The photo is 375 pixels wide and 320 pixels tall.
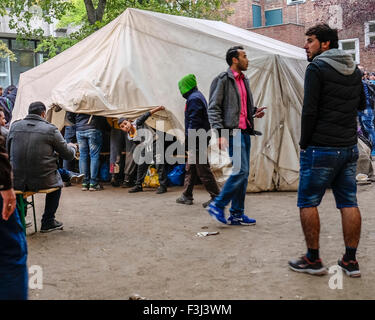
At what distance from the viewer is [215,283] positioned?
4738 millimetres

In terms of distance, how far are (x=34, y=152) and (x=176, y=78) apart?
13.6 ft

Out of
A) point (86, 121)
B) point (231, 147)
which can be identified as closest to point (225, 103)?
point (231, 147)

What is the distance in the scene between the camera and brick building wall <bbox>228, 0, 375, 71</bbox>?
88.6 feet

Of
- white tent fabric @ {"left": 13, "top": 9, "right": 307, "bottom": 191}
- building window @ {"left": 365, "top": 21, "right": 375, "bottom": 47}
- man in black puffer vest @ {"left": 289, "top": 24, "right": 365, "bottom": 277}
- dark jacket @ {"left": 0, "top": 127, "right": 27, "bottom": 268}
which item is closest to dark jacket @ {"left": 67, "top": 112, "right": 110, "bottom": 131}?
white tent fabric @ {"left": 13, "top": 9, "right": 307, "bottom": 191}

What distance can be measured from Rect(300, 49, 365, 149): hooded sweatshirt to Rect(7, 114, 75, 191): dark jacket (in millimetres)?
3135

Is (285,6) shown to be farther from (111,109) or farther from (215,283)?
(215,283)

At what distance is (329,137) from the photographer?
15.4 ft

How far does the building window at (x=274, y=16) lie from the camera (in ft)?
107

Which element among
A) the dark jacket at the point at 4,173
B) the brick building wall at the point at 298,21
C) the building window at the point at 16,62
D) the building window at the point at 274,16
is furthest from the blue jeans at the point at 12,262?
the building window at the point at 274,16

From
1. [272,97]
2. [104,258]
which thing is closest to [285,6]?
[272,97]

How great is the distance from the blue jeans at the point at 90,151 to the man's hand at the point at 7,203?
7.24 metres

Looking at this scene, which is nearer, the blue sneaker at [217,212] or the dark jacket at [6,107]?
the blue sneaker at [217,212]

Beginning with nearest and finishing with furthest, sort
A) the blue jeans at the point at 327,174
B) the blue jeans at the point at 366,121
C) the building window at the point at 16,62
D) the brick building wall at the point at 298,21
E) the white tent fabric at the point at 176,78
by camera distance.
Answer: the blue jeans at the point at 327,174
the white tent fabric at the point at 176,78
the blue jeans at the point at 366,121
the brick building wall at the point at 298,21
the building window at the point at 16,62

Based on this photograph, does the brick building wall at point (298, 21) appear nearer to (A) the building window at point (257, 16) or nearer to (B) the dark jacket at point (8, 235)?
(A) the building window at point (257, 16)
